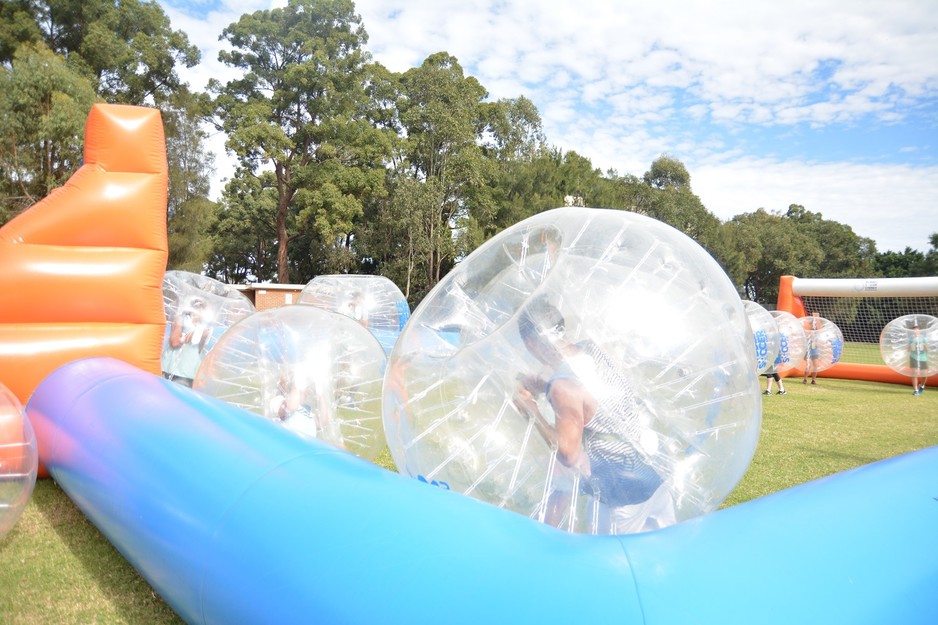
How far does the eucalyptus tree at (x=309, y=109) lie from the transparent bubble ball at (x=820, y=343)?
65.4 ft

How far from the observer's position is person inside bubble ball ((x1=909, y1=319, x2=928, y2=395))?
41.8 feet

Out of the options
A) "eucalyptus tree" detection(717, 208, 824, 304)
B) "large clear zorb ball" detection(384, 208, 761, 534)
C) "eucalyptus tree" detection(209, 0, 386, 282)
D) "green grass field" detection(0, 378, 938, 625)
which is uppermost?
"eucalyptus tree" detection(209, 0, 386, 282)

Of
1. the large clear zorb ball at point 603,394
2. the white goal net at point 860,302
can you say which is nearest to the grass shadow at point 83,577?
the large clear zorb ball at point 603,394

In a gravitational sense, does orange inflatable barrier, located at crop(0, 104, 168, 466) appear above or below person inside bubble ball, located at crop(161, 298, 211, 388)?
above

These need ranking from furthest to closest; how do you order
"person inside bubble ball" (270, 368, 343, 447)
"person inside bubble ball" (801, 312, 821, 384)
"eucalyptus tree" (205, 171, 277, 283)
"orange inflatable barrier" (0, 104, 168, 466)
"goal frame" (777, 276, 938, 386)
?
"eucalyptus tree" (205, 171, 277, 283), "goal frame" (777, 276, 938, 386), "person inside bubble ball" (801, 312, 821, 384), "orange inflatable barrier" (0, 104, 168, 466), "person inside bubble ball" (270, 368, 343, 447)

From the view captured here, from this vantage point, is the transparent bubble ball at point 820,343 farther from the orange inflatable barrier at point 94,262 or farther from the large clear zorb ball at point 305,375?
the orange inflatable barrier at point 94,262

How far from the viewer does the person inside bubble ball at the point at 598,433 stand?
2580mm

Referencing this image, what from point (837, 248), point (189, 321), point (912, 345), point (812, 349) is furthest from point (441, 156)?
point (837, 248)

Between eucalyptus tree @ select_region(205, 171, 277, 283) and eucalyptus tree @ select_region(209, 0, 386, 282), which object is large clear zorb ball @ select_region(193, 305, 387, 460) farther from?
eucalyptus tree @ select_region(205, 171, 277, 283)

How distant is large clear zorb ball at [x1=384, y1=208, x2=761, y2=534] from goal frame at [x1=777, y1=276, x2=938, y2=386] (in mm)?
12853

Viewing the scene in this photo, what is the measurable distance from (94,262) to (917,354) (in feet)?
47.2

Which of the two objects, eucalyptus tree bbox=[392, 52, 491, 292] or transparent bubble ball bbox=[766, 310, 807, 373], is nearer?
transparent bubble ball bbox=[766, 310, 807, 373]

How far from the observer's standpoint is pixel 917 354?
12938 mm

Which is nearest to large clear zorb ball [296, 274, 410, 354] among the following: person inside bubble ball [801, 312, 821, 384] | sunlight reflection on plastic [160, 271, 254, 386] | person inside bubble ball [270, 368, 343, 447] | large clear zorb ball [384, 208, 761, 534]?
sunlight reflection on plastic [160, 271, 254, 386]
